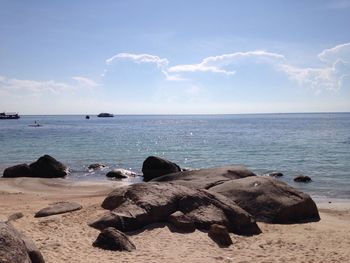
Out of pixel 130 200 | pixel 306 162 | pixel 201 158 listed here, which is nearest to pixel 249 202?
pixel 130 200

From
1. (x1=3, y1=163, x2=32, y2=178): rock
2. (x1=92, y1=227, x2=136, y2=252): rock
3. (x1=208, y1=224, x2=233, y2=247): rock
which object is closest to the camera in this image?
(x1=92, y1=227, x2=136, y2=252): rock

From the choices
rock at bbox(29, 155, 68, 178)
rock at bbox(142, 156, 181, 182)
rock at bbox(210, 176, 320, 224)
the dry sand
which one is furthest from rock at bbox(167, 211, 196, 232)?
rock at bbox(29, 155, 68, 178)

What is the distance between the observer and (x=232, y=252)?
Answer: 1059cm

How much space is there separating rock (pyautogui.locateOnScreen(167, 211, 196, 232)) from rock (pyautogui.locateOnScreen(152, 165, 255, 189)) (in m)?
3.97

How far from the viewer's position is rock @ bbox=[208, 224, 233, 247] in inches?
440

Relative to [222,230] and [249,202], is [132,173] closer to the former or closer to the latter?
[249,202]

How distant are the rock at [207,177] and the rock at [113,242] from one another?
6.18 meters

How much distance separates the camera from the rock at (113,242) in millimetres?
10148

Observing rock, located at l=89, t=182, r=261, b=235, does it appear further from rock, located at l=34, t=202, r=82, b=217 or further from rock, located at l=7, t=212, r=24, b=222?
rock, located at l=7, t=212, r=24, b=222

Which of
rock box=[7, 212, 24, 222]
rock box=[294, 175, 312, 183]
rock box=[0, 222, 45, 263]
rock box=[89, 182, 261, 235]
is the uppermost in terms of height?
rock box=[0, 222, 45, 263]

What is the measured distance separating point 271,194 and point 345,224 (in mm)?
2614

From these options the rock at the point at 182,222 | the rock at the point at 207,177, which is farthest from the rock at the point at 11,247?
the rock at the point at 207,177

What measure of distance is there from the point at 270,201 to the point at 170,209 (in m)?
3.73

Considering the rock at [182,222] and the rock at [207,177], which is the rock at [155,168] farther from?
the rock at [182,222]
